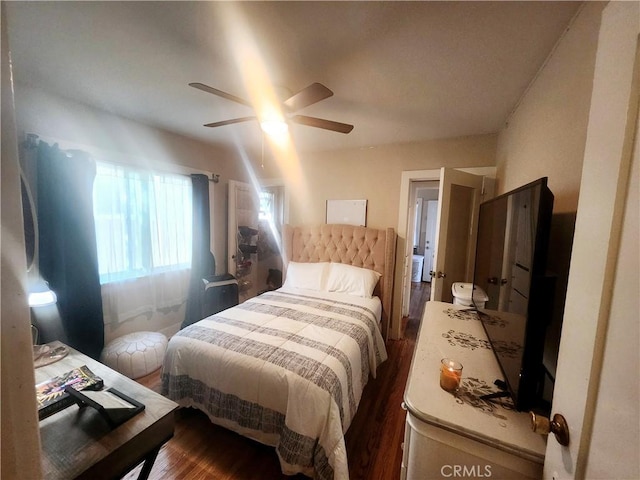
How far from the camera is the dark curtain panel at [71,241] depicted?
187 centimetres

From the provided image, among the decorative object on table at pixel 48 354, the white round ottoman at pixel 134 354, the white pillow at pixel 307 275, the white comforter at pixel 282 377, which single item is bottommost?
the white round ottoman at pixel 134 354

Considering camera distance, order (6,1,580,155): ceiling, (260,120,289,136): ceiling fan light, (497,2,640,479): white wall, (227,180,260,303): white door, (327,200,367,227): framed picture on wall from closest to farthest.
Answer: (497,2,640,479): white wall < (6,1,580,155): ceiling < (260,120,289,136): ceiling fan light < (327,200,367,227): framed picture on wall < (227,180,260,303): white door

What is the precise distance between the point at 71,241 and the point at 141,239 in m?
0.56

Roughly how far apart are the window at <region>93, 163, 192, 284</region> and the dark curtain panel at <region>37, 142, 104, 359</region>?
14 cm

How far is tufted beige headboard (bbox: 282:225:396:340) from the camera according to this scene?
283 cm

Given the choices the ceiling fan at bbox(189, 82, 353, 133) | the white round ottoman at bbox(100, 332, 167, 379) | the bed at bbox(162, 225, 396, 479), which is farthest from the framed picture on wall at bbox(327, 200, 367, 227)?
the white round ottoman at bbox(100, 332, 167, 379)

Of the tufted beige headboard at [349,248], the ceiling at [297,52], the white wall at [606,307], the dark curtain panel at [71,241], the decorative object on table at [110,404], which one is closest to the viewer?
the white wall at [606,307]

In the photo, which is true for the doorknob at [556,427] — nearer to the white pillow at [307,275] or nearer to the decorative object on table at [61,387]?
the decorative object on table at [61,387]

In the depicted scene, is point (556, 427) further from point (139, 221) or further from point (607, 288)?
point (139, 221)

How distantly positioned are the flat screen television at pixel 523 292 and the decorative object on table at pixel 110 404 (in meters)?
1.50

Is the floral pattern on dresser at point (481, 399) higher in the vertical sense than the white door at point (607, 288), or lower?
lower

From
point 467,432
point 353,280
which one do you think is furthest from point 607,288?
point 353,280

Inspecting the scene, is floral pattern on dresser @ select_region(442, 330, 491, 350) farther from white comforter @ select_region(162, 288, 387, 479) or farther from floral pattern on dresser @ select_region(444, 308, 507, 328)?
white comforter @ select_region(162, 288, 387, 479)

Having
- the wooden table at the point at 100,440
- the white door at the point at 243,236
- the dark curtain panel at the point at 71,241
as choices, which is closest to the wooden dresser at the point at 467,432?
the wooden table at the point at 100,440
